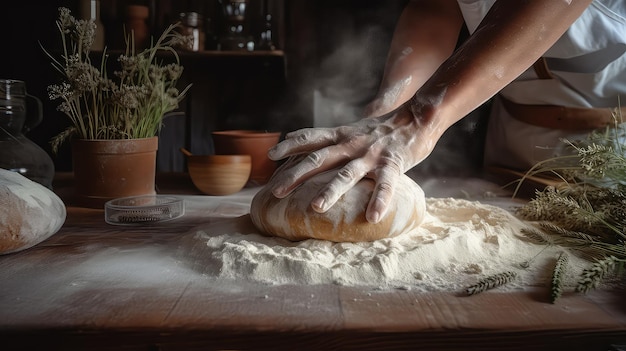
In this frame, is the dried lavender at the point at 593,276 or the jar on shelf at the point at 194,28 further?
the jar on shelf at the point at 194,28

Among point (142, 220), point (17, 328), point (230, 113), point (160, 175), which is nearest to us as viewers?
point (17, 328)

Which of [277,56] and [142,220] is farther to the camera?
[277,56]

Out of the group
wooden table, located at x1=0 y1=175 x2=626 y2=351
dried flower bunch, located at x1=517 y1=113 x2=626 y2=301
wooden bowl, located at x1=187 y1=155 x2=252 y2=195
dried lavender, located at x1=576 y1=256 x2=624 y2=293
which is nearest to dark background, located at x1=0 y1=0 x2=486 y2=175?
wooden bowl, located at x1=187 y1=155 x2=252 y2=195

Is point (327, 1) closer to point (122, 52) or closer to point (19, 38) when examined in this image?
point (122, 52)

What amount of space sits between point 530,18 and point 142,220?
3.20ft

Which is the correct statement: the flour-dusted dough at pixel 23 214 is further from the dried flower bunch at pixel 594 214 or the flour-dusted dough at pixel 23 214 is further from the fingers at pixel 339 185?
the dried flower bunch at pixel 594 214

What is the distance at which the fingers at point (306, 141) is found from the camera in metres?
1.06

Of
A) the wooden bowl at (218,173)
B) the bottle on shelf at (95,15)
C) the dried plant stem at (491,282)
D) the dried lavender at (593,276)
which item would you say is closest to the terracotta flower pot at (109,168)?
the wooden bowl at (218,173)

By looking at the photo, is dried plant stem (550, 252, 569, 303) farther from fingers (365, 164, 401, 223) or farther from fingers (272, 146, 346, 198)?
fingers (272, 146, 346, 198)

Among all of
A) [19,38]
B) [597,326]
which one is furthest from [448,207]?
[19,38]

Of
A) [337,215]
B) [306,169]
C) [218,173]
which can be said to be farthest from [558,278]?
[218,173]

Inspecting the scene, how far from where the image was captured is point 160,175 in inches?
81.1

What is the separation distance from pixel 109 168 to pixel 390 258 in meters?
0.87

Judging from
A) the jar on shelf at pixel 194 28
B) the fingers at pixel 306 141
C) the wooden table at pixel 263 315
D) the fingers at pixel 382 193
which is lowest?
the wooden table at pixel 263 315
